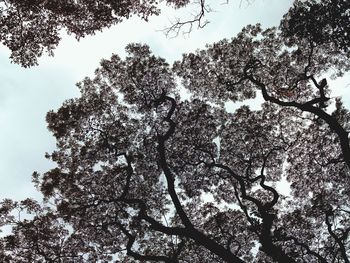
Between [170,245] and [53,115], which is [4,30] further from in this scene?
[170,245]

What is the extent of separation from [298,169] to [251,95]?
207 inches

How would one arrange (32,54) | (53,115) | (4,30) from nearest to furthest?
(4,30) → (32,54) → (53,115)

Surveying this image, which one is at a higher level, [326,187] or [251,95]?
[251,95]

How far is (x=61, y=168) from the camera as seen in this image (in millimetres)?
18938

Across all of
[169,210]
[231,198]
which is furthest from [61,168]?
[231,198]

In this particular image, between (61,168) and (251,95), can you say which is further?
(251,95)

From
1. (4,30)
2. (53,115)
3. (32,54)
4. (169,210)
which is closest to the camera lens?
(4,30)

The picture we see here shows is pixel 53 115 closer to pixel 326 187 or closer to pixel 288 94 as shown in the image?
pixel 288 94

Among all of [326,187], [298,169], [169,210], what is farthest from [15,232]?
[326,187]

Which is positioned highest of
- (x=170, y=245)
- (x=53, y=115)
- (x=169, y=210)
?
(x=53, y=115)

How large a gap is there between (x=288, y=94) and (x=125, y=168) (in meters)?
9.66

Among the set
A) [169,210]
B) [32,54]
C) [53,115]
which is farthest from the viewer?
[169,210]

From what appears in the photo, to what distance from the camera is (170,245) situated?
774 inches

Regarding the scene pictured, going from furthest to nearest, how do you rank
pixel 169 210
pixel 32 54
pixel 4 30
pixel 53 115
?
1. pixel 169 210
2. pixel 53 115
3. pixel 32 54
4. pixel 4 30
